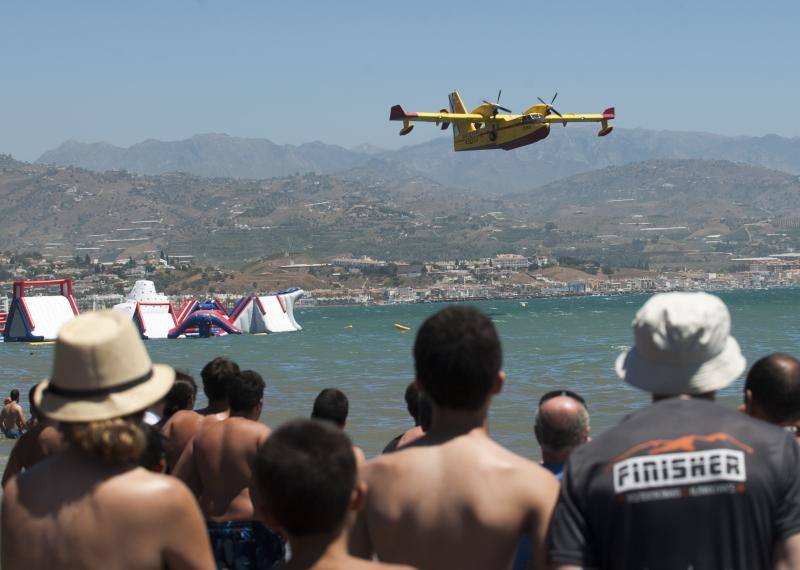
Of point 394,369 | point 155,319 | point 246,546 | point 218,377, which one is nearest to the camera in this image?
point 246,546

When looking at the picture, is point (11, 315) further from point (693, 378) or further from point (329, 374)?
Answer: point (693, 378)

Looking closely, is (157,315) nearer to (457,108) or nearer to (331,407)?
(457,108)

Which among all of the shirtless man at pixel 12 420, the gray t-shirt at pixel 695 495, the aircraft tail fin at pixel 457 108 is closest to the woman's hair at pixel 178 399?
the gray t-shirt at pixel 695 495

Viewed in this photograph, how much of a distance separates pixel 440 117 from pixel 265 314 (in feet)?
180

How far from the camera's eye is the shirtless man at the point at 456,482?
338 centimetres

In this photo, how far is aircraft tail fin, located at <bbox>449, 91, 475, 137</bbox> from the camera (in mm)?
47509

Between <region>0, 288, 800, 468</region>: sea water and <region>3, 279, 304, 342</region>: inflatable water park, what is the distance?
1456mm

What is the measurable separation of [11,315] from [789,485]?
83647 mm

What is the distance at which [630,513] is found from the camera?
3137mm

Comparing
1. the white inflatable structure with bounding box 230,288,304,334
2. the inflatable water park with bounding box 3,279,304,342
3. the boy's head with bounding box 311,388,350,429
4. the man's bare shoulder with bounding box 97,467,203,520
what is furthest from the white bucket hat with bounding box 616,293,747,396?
the white inflatable structure with bounding box 230,288,304,334

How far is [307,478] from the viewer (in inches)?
116

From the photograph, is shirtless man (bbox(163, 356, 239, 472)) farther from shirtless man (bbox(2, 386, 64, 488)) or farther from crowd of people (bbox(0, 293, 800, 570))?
crowd of people (bbox(0, 293, 800, 570))

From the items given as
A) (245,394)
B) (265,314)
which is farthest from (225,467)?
(265,314)

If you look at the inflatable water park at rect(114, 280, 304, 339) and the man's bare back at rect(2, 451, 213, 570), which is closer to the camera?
the man's bare back at rect(2, 451, 213, 570)
